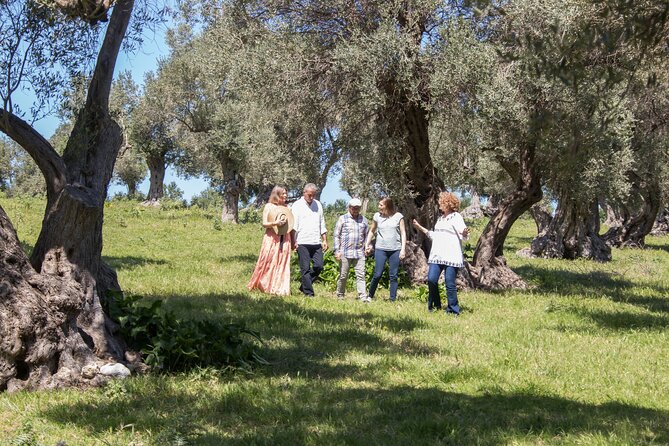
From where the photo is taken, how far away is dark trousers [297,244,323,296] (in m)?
16.1

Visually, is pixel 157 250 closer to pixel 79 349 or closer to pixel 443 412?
pixel 79 349

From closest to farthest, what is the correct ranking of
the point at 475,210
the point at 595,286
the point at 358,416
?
Answer: the point at 358,416 < the point at 595,286 < the point at 475,210

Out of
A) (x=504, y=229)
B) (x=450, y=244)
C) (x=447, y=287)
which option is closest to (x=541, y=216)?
(x=504, y=229)

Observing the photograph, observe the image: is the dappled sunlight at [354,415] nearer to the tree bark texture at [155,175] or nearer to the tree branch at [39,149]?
the tree branch at [39,149]

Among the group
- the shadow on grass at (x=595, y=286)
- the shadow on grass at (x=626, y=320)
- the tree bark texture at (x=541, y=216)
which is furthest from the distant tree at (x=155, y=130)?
the shadow on grass at (x=626, y=320)

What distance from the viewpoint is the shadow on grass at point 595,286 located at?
17688 millimetres

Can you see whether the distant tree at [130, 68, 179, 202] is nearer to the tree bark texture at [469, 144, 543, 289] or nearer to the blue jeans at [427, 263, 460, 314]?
the tree bark texture at [469, 144, 543, 289]

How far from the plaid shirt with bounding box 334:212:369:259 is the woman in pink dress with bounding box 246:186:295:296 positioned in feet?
3.60

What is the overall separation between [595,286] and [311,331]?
1151 cm

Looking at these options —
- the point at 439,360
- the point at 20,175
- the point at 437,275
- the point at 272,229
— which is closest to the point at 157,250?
the point at 272,229

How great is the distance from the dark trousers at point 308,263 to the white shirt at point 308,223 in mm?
148

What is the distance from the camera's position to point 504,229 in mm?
19500

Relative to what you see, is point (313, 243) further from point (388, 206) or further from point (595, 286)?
point (595, 286)

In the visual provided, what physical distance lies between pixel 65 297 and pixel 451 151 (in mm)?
13859
